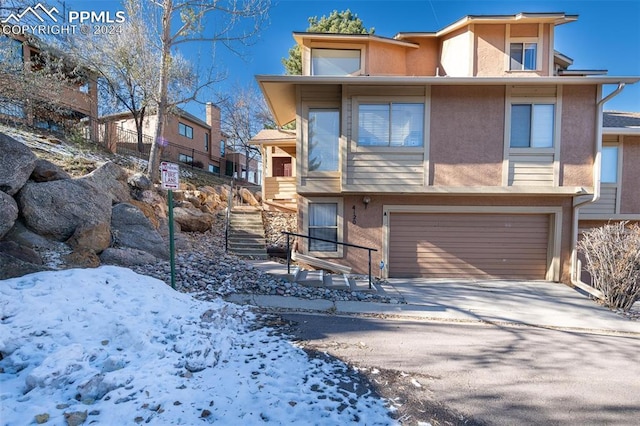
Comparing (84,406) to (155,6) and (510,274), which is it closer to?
(510,274)

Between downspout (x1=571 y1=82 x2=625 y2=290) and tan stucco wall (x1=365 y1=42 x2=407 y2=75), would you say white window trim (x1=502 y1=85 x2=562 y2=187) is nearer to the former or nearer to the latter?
downspout (x1=571 y1=82 x2=625 y2=290)

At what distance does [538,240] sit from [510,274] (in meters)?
1.20

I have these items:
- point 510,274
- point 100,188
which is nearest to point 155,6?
point 100,188

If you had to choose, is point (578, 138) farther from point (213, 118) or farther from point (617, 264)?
point (213, 118)

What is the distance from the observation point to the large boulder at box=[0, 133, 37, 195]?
4.95m

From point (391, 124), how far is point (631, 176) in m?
7.91

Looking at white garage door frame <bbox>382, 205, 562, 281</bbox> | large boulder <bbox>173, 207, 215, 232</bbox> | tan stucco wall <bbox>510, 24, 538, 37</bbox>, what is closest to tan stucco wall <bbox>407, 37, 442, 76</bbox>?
tan stucco wall <bbox>510, 24, 538, 37</bbox>

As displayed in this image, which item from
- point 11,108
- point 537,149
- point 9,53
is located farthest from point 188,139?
point 537,149

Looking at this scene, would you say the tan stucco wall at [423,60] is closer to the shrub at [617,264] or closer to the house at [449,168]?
the house at [449,168]

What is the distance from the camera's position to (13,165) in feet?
16.7

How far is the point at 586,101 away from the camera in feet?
25.7

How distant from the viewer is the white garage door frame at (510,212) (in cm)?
808

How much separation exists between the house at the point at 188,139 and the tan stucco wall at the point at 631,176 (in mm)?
18629

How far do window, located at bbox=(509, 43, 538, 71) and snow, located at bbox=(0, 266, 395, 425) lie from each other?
1028 centimetres
